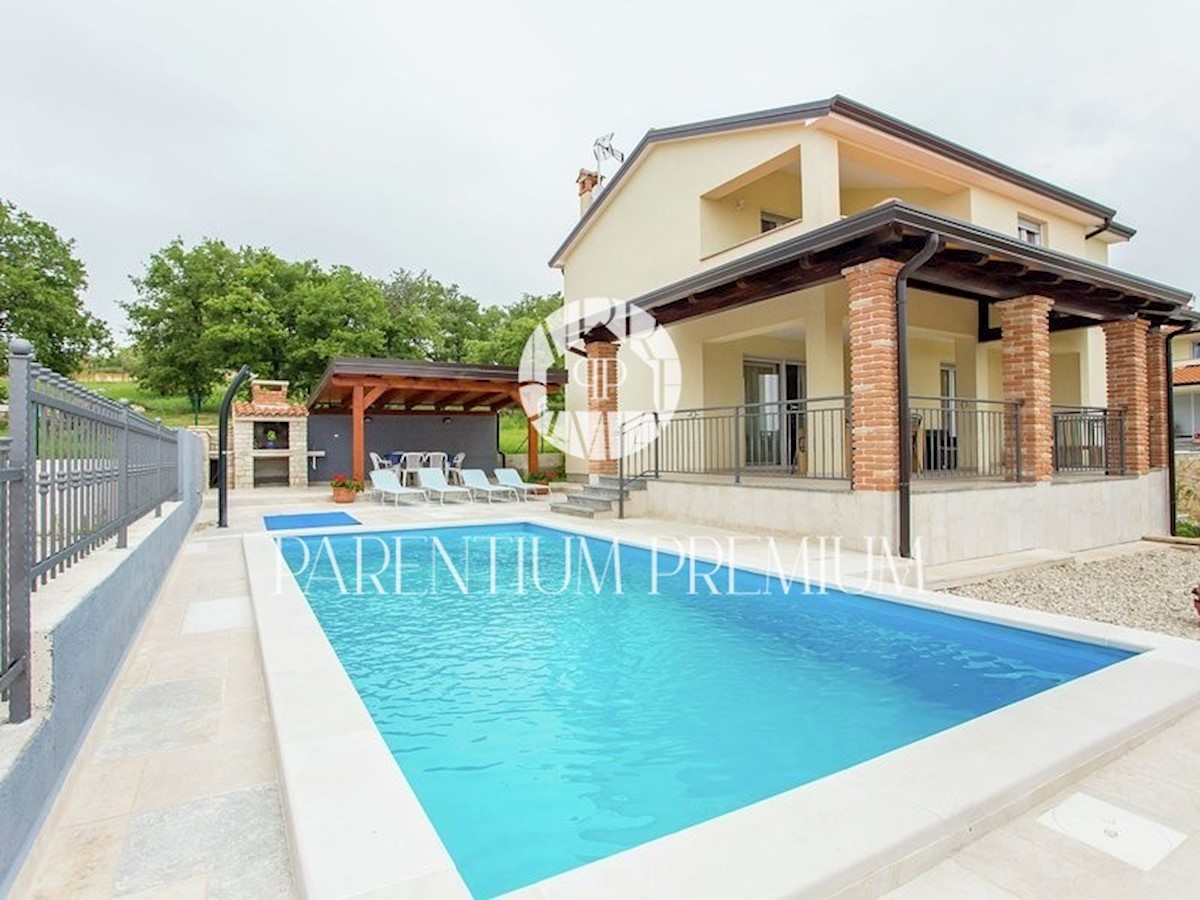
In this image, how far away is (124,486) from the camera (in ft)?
18.2

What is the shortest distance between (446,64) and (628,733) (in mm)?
16264

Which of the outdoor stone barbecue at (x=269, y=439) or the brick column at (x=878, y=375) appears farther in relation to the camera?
the outdoor stone barbecue at (x=269, y=439)

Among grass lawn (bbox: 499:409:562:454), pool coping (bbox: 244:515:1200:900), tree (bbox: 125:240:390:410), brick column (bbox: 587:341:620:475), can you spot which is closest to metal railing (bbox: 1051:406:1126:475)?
brick column (bbox: 587:341:620:475)

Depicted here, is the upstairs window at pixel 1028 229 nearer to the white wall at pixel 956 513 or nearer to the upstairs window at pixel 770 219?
the upstairs window at pixel 770 219

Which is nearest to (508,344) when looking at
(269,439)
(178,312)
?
(269,439)

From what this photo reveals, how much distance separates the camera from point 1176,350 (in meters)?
33.3

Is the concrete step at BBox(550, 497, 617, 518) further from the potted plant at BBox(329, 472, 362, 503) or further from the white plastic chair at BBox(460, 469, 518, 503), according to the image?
the potted plant at BBox(329, 472, 362, 503)

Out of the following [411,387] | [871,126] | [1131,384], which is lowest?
[1131,384]

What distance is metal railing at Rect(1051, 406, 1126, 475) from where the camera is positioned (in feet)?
37.9

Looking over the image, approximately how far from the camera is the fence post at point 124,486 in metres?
5.24

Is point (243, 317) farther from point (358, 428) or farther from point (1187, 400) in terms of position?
point (1187, 400)

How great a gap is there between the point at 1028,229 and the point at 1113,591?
12504mm

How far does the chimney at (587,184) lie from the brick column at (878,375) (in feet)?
51.0

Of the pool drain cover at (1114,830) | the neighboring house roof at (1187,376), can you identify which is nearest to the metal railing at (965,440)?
the pool drain cover at (1114,830)
